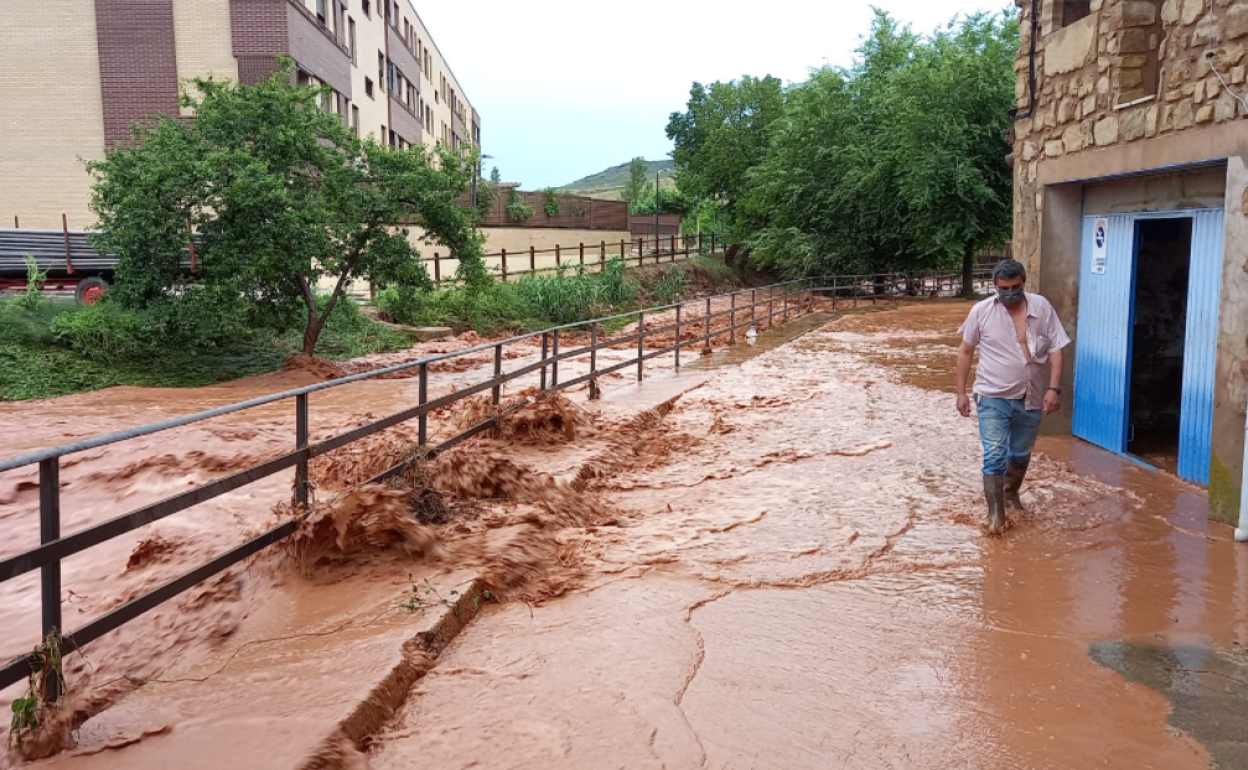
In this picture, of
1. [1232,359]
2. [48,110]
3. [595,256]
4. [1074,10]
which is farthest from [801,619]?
[595,256]

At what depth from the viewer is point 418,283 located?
1694cm

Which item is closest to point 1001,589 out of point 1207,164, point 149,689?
point 1207,164

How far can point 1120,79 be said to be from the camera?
805cm

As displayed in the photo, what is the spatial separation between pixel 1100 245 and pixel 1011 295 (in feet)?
10.6

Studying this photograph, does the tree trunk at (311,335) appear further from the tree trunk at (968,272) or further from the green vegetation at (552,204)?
the green vegetation at (552,204)

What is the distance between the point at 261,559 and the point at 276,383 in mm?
10797

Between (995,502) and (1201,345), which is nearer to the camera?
(995,502)

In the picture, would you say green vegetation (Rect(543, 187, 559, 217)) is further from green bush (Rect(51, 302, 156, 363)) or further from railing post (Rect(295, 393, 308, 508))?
railing post (Rect(295, 393, 308, 508))

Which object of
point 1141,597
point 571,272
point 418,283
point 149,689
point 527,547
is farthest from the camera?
point 571,272

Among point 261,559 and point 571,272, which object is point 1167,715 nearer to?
point 261,559

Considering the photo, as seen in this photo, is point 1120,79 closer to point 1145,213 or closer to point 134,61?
point 1145,213

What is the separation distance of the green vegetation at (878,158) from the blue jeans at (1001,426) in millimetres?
19948

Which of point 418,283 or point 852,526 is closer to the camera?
point 852,526

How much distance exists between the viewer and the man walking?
21.6ft
